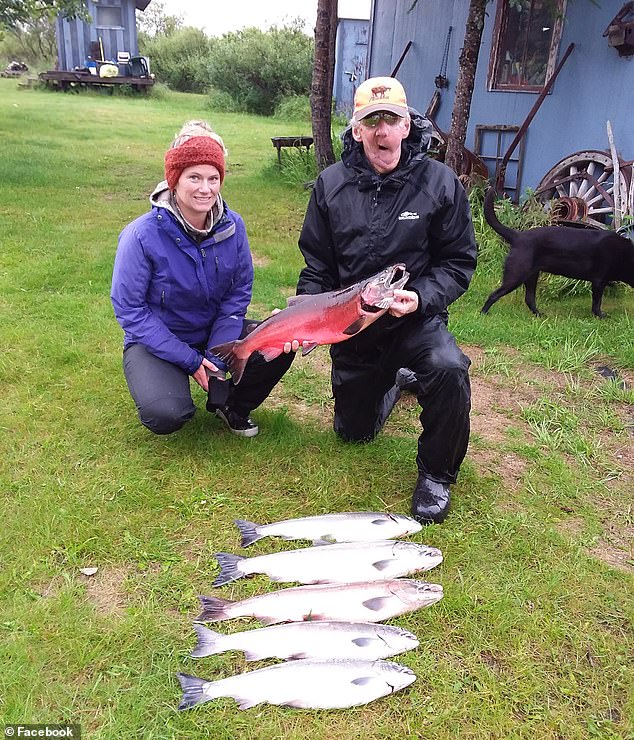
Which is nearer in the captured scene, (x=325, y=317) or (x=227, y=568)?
(x=227, y=568)

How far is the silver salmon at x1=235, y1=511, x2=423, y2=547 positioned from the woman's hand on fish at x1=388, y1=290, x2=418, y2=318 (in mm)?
1050

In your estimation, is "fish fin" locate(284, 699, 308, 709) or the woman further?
the woman

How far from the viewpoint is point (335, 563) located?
3102 millimetres

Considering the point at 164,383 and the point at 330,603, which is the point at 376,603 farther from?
the point at 164,383

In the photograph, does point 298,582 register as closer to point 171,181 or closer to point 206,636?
point 206,636

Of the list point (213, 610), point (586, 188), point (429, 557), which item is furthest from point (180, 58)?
point (213, 610)

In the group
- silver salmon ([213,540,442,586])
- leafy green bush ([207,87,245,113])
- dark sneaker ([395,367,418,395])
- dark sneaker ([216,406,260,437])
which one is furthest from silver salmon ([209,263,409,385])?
leafy green bush ([207,87,245,113])

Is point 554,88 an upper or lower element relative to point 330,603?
upper

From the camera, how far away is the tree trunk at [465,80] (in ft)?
27.1

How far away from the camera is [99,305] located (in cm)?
632

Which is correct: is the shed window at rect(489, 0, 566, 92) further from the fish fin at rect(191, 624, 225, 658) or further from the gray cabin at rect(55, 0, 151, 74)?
the gray cabin at rect(55, 0, 151, 74)

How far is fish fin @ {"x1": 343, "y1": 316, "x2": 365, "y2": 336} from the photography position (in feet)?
10.5

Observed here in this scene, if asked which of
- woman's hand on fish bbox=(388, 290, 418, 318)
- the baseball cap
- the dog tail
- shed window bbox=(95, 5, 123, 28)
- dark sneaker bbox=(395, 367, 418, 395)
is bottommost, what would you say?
dark sneaker bbox=(395, 367, 418, 395)

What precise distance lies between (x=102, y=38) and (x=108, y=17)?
53.3 inches
